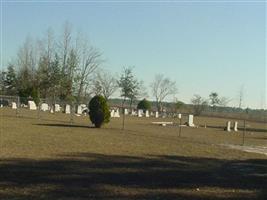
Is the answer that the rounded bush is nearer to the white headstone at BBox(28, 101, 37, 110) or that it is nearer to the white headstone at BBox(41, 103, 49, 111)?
the white headstone at BBox(41, 103, 49, 111)

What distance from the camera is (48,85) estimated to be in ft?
235

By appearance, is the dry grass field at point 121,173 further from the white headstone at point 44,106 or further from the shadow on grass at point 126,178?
the white headstone at point 44,106

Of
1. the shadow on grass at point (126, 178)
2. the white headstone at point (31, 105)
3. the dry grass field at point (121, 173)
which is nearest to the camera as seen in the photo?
the shadow on grass at point (126, 178)

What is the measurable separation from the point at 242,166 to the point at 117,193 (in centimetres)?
728

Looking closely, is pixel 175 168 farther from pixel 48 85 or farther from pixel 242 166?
pixel 48 85

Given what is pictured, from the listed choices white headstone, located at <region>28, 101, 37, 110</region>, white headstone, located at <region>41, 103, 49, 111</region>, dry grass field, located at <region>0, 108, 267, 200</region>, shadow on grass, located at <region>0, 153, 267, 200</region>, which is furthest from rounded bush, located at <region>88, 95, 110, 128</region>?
white headstone, located at <region>28, 101, 37, 110</region>

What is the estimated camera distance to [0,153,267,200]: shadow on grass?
9.73 m

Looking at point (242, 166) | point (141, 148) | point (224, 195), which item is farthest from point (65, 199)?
Answer: point (141, 148)

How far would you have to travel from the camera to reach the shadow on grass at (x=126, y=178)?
9727mm

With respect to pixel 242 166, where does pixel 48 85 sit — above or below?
above

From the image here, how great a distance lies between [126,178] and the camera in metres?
11.8

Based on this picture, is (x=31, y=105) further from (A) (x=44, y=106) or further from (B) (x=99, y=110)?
(B) (x=99, y=110)

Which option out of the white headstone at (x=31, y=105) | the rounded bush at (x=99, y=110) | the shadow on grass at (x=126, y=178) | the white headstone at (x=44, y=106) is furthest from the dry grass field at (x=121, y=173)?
the white headstone at (x=31, y=105)

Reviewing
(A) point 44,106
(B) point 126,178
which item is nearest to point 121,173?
(B) point 126,178
